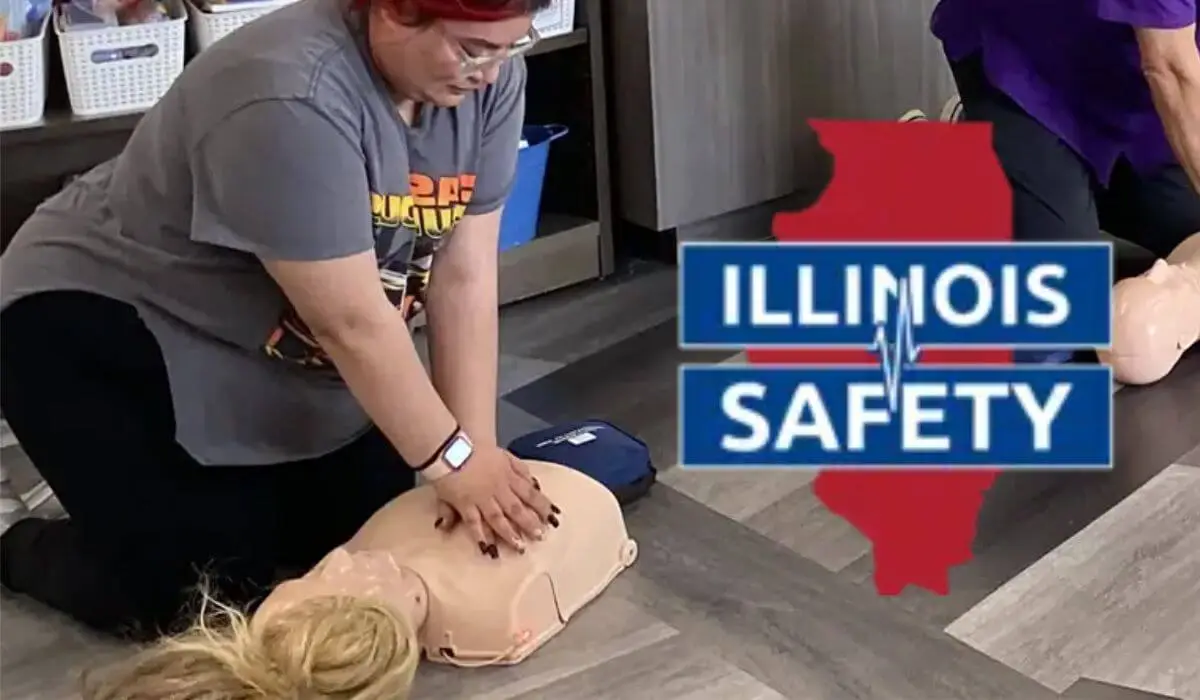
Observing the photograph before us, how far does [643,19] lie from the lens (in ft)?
6.17

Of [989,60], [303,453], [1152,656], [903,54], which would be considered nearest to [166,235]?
[303,453]

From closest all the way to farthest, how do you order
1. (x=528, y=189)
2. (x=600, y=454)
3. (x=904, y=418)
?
(x=600, y=454) < (x=904, y=418) < (x=528, y=189)

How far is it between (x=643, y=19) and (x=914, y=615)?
0.94m

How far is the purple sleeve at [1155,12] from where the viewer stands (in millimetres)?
1416

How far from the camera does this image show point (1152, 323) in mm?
1555

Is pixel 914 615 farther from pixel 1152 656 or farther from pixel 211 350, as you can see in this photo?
pixel 211 350

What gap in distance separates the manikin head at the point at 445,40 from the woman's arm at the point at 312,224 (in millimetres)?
63

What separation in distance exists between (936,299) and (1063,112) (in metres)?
0.24

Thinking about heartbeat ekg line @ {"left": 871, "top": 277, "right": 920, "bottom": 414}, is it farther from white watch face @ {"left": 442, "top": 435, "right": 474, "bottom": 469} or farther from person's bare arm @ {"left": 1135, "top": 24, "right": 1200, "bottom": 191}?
white watch face @ {"left": 442, "top": 435, "right": 474, "bottom": 469}

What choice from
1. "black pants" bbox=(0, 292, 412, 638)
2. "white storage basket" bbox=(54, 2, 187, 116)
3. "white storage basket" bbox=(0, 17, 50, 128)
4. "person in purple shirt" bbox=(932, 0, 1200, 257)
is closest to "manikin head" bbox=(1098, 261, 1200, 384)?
"person in purple shirt" bbox=(932, 0, 1200, 257)

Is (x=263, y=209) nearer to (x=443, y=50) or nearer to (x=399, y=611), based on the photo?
(x=443, y=50)

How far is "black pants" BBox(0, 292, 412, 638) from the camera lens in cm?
118

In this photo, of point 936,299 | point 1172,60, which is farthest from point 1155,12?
point 936,299

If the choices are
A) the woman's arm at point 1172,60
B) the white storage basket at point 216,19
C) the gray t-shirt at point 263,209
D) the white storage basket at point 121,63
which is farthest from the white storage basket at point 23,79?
the woman's arm at point 1172,60
